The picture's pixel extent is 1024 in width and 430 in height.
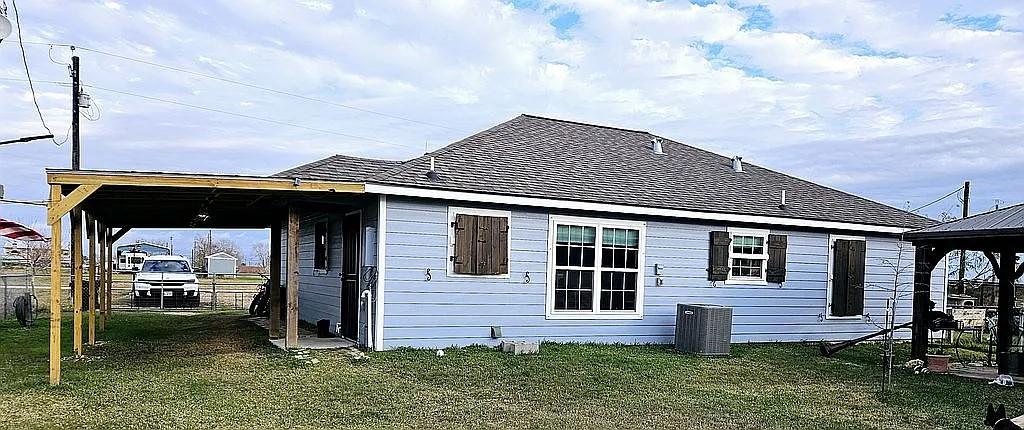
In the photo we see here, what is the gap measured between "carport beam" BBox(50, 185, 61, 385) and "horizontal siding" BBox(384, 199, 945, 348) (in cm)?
352

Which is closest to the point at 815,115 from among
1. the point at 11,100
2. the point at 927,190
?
the point at 927,190

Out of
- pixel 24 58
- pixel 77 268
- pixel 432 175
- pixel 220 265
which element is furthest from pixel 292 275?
pixel 220 265

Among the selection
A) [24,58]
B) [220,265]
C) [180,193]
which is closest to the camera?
[180,193]

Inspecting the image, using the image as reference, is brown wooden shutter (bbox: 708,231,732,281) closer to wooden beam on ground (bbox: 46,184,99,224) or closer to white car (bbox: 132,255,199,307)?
wooden beam on ground (bbox: 46,184,99,224)

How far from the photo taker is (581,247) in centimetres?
1080

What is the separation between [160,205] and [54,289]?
10.7 feet

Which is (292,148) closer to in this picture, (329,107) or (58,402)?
(329,107)

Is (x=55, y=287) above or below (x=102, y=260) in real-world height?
below

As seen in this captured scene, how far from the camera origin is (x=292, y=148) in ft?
80.2

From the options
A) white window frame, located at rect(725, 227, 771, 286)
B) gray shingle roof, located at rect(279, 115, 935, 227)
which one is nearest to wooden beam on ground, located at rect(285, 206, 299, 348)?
gray shingle roof, located at rect(279, 115, 935, 227)

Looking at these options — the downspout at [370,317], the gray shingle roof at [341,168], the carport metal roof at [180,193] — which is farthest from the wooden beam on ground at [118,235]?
the downspout at [370,317]

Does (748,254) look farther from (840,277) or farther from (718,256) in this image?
(840,277)

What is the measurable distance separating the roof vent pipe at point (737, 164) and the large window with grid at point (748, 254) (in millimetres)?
2541

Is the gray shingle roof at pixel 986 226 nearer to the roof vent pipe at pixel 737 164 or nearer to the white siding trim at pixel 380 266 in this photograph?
the roof vent pipe at pixel 737 164
